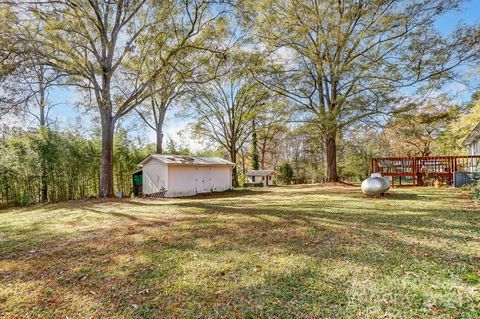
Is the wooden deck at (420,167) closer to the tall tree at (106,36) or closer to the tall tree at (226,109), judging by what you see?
the tall tree at (226,109)

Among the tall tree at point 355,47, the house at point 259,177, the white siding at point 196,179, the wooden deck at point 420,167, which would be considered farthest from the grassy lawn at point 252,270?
the house at point 259,177

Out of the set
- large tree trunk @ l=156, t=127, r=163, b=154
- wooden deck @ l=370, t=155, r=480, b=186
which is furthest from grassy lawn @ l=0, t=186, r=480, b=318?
large tree trunk @ l=156, t=127, r=163, b=154

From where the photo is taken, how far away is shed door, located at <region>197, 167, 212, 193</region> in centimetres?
1451

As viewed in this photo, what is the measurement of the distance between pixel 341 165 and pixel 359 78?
17.3m

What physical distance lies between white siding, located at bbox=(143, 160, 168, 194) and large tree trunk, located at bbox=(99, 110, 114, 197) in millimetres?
2602

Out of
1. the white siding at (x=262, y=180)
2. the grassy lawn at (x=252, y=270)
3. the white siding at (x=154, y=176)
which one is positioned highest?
the white siding at (x=154, y=176)

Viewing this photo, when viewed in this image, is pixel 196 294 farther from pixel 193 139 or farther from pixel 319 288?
pixel 193 139

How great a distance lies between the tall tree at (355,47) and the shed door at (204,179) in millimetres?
6209

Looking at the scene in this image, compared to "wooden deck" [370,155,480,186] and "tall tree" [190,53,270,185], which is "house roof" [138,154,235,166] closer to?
"tall tree" [190,53,270,185]

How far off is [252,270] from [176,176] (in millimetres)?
10899

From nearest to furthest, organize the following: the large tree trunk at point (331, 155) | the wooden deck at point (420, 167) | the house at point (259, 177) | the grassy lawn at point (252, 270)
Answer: the grassy lawn at point (252, 270) < the wooden deck at point (420, 167) < the large tree trunk at point (331, 155) < the house at point (259, 177)

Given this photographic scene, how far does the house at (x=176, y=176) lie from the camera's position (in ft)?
42.1

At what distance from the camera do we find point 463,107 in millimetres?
12211

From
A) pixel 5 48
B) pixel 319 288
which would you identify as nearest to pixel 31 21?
pixel 5 48
